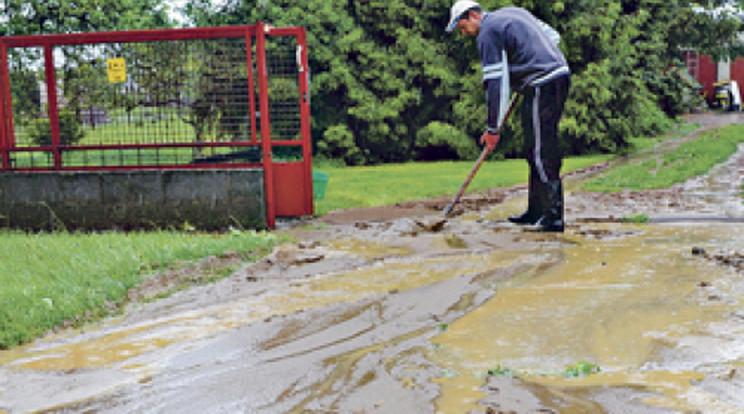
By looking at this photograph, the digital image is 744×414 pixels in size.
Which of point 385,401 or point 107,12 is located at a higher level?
point 107,12

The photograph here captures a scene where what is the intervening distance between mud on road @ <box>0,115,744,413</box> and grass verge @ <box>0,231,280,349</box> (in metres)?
0.25

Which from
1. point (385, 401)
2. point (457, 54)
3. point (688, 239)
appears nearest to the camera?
point (385, 401)

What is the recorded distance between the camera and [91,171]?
1008 cm

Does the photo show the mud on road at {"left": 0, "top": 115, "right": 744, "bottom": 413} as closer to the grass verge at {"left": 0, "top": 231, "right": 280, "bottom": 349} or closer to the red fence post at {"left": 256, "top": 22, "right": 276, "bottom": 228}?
the grass verge at {"left": 0, "top": 231, "right": 280, "bottom": 349}

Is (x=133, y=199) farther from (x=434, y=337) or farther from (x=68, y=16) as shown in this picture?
(x=68, y=16)

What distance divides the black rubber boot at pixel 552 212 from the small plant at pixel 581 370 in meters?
4.49

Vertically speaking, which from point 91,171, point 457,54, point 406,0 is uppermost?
point 406,0

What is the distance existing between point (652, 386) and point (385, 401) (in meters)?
1.17

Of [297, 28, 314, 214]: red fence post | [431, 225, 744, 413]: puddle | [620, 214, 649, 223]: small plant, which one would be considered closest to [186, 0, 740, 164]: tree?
[297, 28, 314, 214]: red fence post

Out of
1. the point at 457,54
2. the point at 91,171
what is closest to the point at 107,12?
the point at 457,54

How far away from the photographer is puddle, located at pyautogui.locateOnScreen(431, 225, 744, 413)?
3604 millimetres

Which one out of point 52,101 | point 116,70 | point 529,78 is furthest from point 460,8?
point 52,101

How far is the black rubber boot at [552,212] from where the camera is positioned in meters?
8.18

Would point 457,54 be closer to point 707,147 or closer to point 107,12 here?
point 707,147
